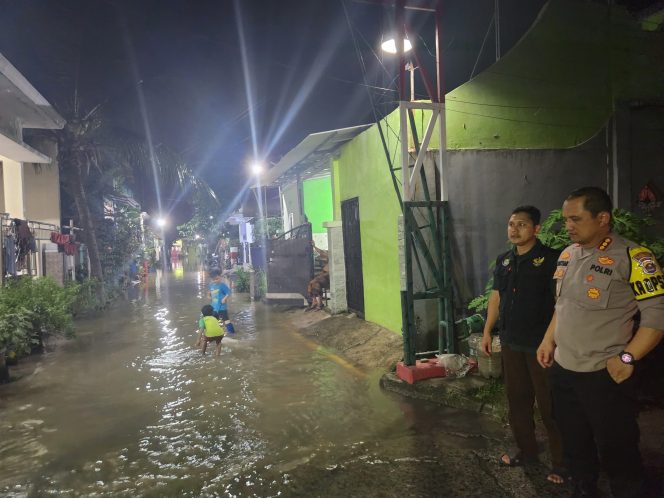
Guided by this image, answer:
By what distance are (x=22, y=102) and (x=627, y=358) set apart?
12.1 m

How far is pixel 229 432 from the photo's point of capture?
4.77 metres

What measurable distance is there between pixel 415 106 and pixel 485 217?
6.15 feet

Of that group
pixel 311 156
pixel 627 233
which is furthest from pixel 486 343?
pixel 311 156

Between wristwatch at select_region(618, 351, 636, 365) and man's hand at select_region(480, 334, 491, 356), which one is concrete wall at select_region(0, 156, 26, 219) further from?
wristwatch at select_region(618, 351, 636, 365)

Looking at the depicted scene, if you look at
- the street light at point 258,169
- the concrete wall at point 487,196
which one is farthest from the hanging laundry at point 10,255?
the concrete wall at point 487,196

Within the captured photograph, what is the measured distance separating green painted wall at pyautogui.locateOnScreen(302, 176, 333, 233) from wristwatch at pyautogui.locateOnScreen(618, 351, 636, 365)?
1276 centimetres

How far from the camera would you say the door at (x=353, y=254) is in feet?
31.6

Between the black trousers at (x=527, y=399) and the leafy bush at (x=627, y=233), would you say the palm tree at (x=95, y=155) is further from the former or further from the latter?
the black trousers at (x=527, y=399)

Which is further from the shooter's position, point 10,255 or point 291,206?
point 291,206

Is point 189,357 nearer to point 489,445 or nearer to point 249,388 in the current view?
point 249,388

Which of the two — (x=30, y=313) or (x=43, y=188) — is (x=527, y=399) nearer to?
(x=30, y=313)

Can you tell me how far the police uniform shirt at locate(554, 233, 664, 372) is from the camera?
7.96ft

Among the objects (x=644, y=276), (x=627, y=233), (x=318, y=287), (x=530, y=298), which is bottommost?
(x=318, y=287)

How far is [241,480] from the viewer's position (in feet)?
12.4
